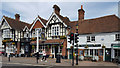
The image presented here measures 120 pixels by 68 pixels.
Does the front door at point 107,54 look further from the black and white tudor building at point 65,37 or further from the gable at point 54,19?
the gable at point 54,19

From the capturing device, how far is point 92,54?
56.8 ft

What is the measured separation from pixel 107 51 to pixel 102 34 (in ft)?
9.08

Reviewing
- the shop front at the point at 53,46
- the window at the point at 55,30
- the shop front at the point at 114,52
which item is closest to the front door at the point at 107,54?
the shop front at the point at 114,52

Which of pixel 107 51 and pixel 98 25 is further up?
pixel 98 25

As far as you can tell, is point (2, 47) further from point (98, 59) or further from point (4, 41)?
point (98, 59)

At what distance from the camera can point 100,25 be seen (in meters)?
18.2

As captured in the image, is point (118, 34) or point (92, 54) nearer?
point (118, 34)

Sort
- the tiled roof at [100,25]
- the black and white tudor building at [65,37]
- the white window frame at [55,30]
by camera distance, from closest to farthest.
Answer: the black and white tudor building at [65,37], the tiled roof at [100,25], the white window frame at [55,30]

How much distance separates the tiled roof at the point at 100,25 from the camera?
16703 mm

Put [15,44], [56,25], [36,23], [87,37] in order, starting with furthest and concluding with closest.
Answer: [15,44] < [36,23] < [56,25] < [87,37]

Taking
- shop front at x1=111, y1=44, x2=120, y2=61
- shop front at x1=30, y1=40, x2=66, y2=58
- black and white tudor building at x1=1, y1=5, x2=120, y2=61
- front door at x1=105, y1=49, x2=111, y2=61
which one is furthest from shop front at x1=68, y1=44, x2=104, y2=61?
shop front at x1=30, y1=40, x2=66, y2=58

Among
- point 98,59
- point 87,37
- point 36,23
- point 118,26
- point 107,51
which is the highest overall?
point 36,23

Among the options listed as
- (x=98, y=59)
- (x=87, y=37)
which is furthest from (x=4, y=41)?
→ (x=98, y=59)

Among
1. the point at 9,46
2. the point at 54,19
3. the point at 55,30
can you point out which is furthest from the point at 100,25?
the point at 9,46
